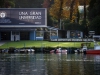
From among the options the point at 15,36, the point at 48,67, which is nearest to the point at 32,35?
the point at 15,36

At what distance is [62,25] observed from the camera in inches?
5389

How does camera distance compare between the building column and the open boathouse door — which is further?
the building column

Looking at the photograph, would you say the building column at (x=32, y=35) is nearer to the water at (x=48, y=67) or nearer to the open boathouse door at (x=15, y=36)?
the open boathouse door at (x=15, y=36)

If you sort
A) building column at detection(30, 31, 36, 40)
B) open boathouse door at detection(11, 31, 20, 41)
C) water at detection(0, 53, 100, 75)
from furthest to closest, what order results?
building column at detection(30, 31, 36, 40)
open boathouse door at detection(11, 31, 20, 41)
water at detection(0, 53, 100, 75)

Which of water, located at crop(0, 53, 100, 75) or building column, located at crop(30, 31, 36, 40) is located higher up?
building column, located at crop(30, 31, 36, 40)

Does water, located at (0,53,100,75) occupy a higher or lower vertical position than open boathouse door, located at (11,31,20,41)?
lower

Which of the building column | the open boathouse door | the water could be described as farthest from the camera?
the building column

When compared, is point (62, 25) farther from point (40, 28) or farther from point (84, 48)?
point (84, 48)

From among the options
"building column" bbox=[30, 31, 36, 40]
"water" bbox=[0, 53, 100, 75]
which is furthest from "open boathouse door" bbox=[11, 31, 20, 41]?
"water" bbox=[0, 53, 100, 75]

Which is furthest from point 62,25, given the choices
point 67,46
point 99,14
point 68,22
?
point 67,46

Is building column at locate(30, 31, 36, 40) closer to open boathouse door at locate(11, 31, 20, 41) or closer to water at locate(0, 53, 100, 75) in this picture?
open boathouse door at locate(11, 31, 20, 41)

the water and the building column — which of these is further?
the building column

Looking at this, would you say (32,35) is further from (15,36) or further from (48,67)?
(48,67)

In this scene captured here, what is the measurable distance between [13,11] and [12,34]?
694 cm
